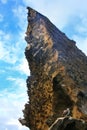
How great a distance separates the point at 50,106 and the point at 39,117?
145 cm

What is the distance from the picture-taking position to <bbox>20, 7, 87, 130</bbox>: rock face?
80.9 feet

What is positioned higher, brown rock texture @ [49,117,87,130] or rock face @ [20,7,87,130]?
rock face @ [20,7,87,130]

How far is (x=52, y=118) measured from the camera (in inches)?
952

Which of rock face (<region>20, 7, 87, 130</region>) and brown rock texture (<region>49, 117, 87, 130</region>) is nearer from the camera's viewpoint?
brown rock texture (<region>49, 117, 87, 130</region>)

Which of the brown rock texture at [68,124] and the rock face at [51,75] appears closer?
the brown rock texture at [68,124]

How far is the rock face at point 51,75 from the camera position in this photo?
80.9 feet

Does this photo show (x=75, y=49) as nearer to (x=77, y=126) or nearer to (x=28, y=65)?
(x=28, y=65)

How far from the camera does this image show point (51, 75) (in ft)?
85.4

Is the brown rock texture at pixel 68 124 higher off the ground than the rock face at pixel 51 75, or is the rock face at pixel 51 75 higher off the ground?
the rock face at pixel 51 75

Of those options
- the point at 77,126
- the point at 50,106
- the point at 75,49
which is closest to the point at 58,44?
the point at 75,49

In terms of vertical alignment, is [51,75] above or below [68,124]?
above

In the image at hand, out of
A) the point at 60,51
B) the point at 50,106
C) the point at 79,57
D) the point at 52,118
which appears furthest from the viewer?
the point at 79,57

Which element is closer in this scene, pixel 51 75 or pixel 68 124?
pixel 68 124

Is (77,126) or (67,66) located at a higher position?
(67,66)
